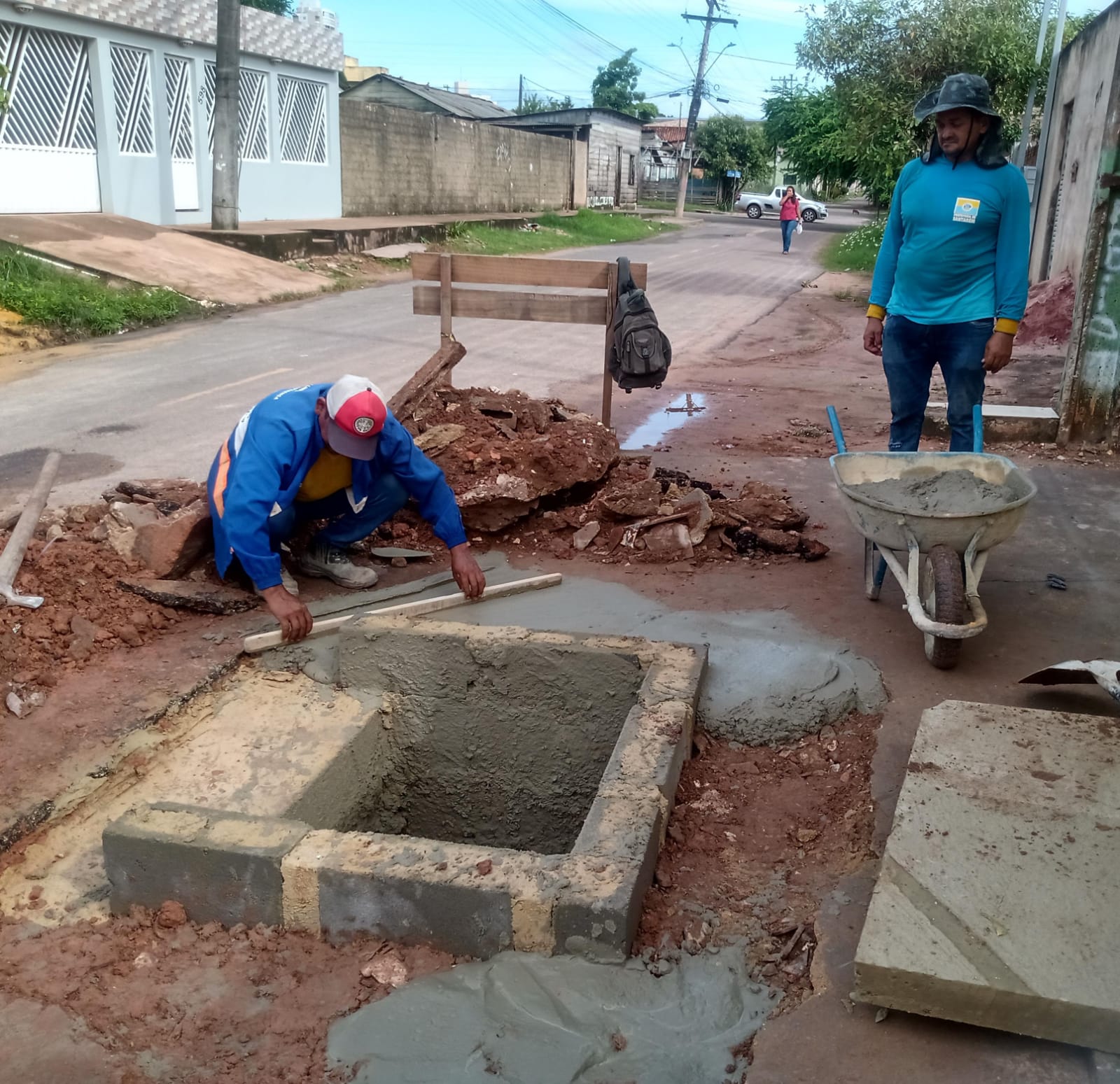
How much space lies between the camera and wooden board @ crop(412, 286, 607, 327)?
704 centimetres

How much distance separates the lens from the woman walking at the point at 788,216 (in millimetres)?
26875

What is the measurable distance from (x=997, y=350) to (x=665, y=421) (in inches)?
157

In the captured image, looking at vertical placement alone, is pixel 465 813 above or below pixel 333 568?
below

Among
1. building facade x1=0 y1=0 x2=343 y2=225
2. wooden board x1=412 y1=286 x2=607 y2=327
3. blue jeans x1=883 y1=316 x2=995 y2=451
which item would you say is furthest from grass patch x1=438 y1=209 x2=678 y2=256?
blue jeans x1=883 y1=316 x2=995 y2=451

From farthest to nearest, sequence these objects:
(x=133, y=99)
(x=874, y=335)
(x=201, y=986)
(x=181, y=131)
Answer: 1. (x=181, y=131)
2. (x=133, y=99)
3. (x=874, y=335)
4. (x=201, y=986)

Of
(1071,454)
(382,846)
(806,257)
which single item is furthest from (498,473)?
(806,257)

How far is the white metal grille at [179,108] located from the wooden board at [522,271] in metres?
13.5

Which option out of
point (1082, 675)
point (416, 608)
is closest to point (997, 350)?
point (1082, 675)

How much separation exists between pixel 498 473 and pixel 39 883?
121 inches

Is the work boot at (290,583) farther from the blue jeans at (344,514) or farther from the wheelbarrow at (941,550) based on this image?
the wheelbarrow at (941,550)

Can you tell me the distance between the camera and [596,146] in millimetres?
41188

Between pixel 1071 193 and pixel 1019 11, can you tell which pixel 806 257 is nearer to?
pixel 1019 11

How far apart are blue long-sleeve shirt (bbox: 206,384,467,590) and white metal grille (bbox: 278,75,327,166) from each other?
765 inches

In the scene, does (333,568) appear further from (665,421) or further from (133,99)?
(133,99)
